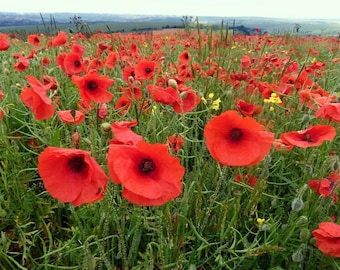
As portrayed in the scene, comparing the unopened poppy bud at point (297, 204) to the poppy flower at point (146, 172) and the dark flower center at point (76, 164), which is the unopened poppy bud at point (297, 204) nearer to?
the poppy flower at point (146, 172)

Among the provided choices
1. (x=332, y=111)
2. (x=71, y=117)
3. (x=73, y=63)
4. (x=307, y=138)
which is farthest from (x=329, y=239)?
(x=73, y=63)

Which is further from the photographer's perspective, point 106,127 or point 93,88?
point 93,88

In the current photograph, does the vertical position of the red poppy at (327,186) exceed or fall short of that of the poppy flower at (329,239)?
it exceeds it

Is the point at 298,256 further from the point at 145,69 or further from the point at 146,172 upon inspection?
the point at 145,69

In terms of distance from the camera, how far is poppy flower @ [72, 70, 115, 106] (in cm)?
147

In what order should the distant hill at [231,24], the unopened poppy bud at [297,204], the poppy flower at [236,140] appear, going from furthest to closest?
1. the distant hill at [231,24]
2. the unopened poppy bud at [297,204]
3. the poppy flower at [236,140]

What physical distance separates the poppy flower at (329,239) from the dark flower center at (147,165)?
22.1 inches

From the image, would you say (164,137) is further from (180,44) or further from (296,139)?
(180,44)

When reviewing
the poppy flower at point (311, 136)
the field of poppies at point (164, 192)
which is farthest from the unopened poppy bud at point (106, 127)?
the poppy flower at point (311, 136)

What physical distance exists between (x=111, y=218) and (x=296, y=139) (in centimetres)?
65

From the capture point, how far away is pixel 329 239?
45.6 inches

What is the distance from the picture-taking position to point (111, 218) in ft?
4.26

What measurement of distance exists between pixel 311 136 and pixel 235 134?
0.39 metres

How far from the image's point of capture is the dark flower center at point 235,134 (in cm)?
96
